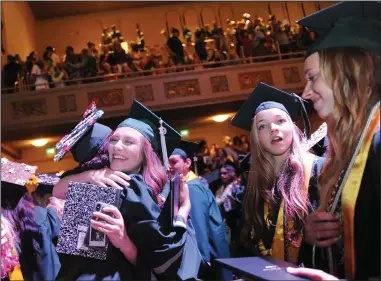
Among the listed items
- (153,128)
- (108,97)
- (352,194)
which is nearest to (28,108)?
(108,97)

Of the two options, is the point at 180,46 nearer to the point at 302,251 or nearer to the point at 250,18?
the point at 250,18

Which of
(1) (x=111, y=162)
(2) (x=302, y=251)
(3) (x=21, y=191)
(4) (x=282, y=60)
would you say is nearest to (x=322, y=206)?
(2) (x=302, y=251)

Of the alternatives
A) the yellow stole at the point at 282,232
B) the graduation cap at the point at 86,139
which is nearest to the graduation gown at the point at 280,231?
the yellow stole at the point at 282,232

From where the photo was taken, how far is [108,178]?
188cm

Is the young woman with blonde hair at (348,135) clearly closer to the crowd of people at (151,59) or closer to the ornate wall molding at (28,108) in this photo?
the crowd of people at (151,59)

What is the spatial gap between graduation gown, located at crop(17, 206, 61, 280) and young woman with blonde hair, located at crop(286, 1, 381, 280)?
6.03 feet

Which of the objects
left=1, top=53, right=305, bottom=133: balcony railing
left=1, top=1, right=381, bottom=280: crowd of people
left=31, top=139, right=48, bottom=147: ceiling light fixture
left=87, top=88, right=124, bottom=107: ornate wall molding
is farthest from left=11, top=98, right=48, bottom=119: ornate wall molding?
left=1, top=1, right=381, bottom=280: crowd of people

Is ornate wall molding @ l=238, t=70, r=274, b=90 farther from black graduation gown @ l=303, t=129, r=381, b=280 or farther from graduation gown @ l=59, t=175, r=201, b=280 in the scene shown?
black graduation gown @ l=303, t=129, r=381, b=280

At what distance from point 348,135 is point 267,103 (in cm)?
76

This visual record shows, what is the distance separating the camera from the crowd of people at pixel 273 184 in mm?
1400

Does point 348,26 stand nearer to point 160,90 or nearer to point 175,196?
point 175,196

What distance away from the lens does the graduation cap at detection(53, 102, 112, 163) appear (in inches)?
81.2

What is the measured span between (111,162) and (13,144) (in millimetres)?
10268

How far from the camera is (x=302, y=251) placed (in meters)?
1.81
